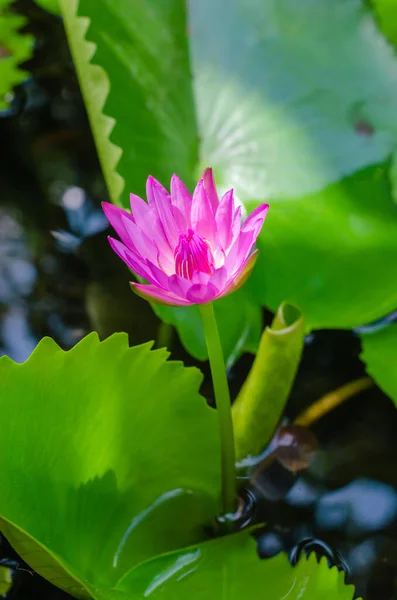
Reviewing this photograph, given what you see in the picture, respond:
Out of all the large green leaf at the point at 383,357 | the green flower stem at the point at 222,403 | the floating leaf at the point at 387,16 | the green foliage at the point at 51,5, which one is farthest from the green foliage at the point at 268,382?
the green foliage at the point at 51,5

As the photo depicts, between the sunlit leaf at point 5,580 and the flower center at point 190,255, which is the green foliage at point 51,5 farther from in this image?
the sunlit leaf at point 5,580

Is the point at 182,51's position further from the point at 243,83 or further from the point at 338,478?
the point at 338,478

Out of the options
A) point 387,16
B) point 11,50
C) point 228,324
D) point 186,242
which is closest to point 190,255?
point 186,242

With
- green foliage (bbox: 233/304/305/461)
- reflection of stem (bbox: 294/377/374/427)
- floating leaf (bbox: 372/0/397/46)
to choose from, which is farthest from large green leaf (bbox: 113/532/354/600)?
floating leaf (bbox: 372/0/397/46)

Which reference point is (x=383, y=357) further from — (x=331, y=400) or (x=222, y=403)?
(x=222, y=403)

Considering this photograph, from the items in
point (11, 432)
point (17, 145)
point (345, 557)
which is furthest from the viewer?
point (17, 145)

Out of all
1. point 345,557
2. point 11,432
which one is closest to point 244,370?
point 345,557

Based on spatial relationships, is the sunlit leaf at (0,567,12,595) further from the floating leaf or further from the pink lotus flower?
the floating leaf
